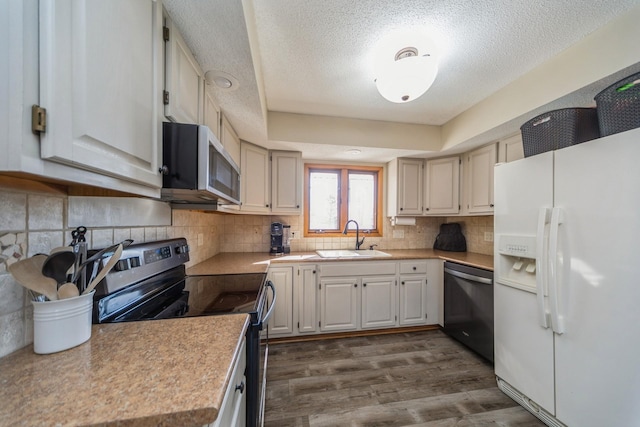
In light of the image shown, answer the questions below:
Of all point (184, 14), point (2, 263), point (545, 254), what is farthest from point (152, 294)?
point (545, 254)

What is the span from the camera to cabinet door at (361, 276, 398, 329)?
2.40m

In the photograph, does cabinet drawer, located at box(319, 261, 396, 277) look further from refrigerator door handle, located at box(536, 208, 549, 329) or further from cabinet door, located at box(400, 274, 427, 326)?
refrigerator door handle, located at box(536, 208, 549, 329)

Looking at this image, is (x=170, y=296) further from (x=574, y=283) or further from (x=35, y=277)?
(x=574, y=283)

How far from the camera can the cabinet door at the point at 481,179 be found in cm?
229

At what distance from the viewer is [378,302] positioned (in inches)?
95.3

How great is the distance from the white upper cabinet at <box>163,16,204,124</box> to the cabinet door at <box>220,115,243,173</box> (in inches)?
18.0

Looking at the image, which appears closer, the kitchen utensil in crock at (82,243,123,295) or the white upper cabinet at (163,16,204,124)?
the kitchen utensil in crock at (82,243,123,295)

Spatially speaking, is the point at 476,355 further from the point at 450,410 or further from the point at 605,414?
the point at 605,414

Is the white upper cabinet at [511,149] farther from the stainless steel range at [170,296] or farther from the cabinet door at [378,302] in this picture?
the stainless steel range at [170,296]

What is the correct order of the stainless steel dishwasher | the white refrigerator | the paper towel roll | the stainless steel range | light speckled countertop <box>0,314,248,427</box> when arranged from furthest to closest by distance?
the paper towel roll
the stainless steel dishwasher
the white refrigerator
the stainless steel range
light speckled countertop <box>0,314,248,427</box>

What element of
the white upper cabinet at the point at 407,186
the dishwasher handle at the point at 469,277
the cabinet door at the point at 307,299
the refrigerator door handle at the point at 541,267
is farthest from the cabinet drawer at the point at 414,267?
the refrigerator door handle at the point at 541,267

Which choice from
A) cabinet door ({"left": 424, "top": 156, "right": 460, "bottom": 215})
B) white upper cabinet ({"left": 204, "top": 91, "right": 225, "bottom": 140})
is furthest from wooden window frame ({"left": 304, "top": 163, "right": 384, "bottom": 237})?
white upper cabinet ({"left": 204, "top": 91, "right": 225, "bottom": 140})

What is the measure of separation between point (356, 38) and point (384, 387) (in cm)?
237

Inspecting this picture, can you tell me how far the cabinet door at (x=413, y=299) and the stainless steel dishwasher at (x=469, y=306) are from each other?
230 mm
